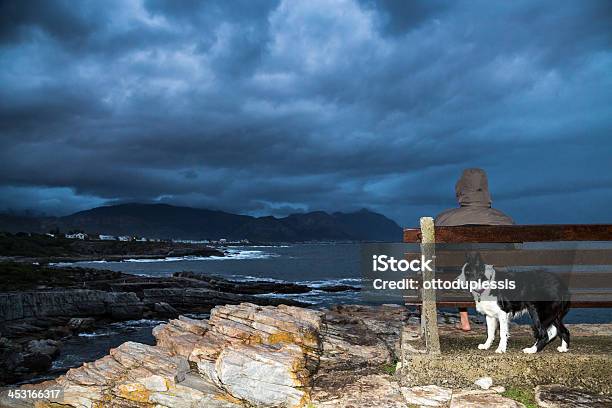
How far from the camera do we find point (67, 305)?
37.1 meters

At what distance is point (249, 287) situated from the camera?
190 feet

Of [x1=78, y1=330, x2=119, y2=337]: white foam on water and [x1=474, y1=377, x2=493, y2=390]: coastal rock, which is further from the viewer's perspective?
[x1=78, y1=330, x2=119, y2=337]: white foam on water

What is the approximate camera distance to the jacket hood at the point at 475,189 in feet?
27.6

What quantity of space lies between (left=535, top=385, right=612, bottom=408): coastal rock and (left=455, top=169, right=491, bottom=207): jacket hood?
3.35 metres

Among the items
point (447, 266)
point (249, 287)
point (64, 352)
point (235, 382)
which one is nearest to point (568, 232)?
point (447, 266)

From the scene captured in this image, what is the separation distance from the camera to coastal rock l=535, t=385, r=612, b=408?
5.96m

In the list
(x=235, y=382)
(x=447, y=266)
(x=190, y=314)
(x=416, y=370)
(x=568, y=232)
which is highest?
(x=568, y=232)

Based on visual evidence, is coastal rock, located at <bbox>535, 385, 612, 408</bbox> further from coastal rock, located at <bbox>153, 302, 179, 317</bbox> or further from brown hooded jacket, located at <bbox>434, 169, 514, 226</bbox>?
coastal rock, located at <bbox>153, 302, 179, 317</bbox>

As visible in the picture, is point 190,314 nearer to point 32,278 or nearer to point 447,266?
point 32,278

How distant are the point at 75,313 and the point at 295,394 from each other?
35782 millimetres

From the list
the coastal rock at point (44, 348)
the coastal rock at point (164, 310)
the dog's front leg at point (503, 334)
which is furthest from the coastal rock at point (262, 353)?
the coastal rock at point (164, 310)

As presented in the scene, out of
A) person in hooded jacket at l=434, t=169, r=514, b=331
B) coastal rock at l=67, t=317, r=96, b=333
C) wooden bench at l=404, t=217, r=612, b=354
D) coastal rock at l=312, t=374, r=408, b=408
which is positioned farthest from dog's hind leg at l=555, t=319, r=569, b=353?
coastal rock at l=67, t=317, r=96, b=333

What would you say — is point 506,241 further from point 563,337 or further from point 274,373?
point 274,373

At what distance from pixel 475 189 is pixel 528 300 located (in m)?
2.44
